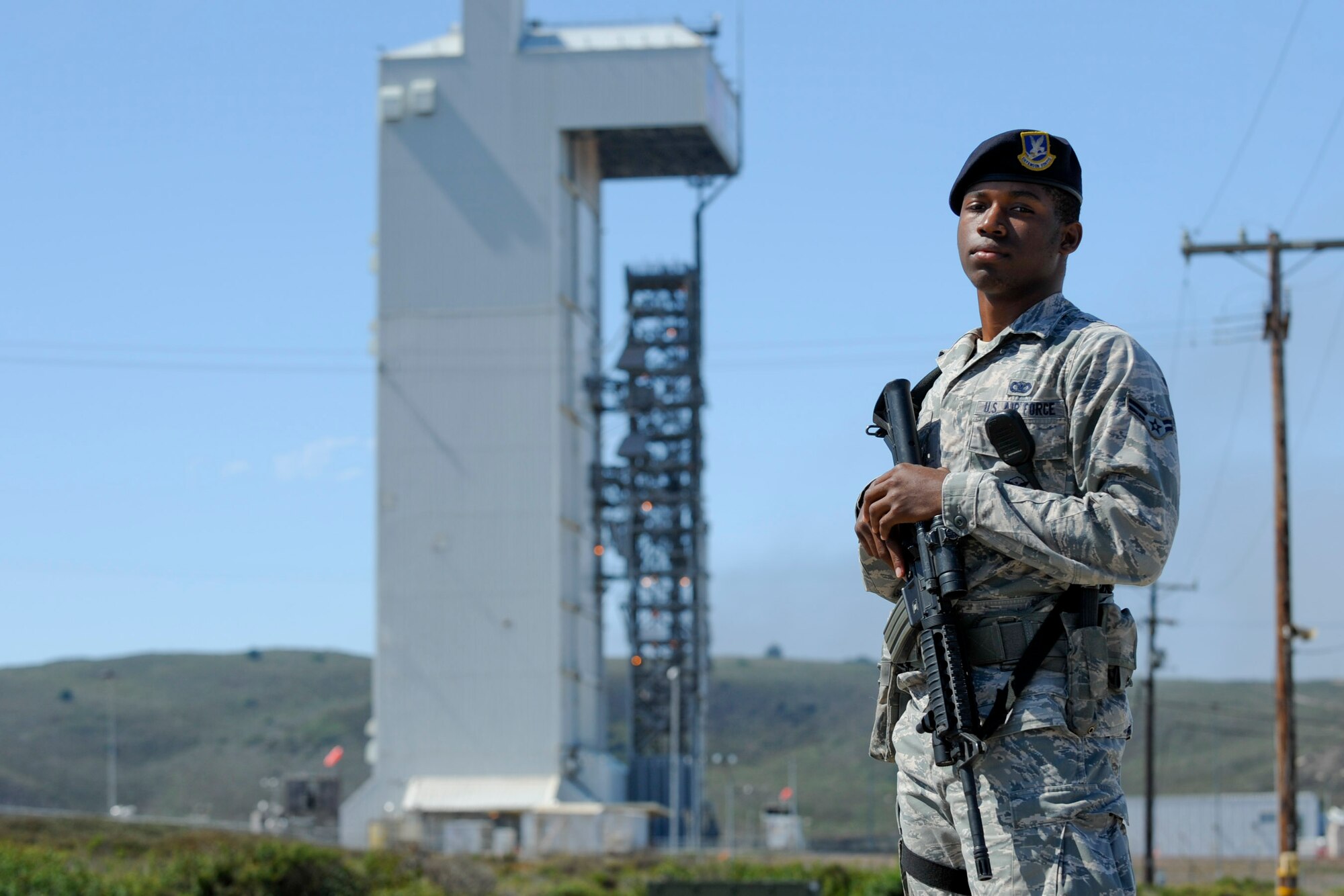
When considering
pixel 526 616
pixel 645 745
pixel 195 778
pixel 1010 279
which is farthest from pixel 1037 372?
pixel 195 778

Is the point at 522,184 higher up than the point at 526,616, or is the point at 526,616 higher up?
the point at 522,184

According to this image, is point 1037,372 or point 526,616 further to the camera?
point 526,616

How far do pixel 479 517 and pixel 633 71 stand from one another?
17.2 m

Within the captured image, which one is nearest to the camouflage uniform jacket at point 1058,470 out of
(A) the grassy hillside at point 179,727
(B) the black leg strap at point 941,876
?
(B) the black leg strap at point 941,876

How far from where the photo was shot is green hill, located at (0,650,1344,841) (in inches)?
5517

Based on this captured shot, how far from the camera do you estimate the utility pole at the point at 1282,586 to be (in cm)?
3453

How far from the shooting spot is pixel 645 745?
79438 millimetres

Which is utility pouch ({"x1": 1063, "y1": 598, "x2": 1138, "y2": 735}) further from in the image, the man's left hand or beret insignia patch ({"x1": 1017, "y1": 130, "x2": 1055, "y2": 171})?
beret insignia patch ({"x1": 1017, "y1": 130, "x2": 1055, "y2": 171})

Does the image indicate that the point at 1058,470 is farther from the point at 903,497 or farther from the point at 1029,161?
the point at 1029,161

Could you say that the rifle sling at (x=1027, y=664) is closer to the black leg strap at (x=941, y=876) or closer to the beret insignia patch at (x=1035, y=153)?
the black leg strap at (x=941, y=876)

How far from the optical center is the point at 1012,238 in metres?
5.06

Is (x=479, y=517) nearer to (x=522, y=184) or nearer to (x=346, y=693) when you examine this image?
(x=522, y=184)

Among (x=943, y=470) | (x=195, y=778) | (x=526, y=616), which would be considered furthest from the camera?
(x=195, y=778)

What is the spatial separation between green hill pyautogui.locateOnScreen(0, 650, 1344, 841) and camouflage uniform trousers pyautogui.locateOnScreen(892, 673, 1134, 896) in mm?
122154
